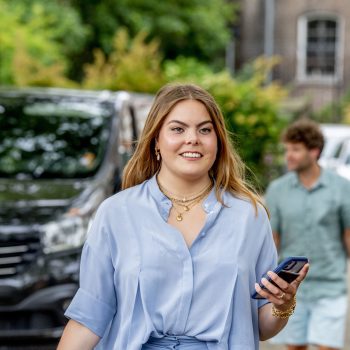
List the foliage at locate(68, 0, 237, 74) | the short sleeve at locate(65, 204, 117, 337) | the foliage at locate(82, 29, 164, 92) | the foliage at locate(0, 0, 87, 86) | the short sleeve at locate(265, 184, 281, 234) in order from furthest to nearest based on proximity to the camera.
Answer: the foliage at locate(68, 0, 237, 74) < the foliage at locate(0, 0, 87, 86) < the foliage at locate(82, 29, 164, 92) < the short sleeve at locate(265, 184, 281, 234) < the short sleeve at locate(65, 204, 117, 337)

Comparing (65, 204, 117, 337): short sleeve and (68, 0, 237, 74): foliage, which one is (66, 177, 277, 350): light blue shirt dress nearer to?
(65, 204, 117, 337): short sleeve

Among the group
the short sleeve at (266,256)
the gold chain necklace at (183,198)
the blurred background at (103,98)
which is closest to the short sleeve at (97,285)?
the gold chain necklace at (183,198)

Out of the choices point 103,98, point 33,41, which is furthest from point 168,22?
point 103,98

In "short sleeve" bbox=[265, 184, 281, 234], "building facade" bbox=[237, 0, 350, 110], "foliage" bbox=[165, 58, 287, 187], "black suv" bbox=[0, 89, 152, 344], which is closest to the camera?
"short sleeve" bbox=[265, 184, 281, 234]

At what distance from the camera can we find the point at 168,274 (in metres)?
3.16

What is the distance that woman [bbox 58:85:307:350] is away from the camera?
3148 millimetres

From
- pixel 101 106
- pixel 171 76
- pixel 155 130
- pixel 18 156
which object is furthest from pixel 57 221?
pixel 171 76

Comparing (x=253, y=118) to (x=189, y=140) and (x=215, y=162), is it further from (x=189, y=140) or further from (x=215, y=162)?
(x=189, y=140)

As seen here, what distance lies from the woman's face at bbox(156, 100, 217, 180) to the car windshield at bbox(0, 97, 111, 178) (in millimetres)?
3952

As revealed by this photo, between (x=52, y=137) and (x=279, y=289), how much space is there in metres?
4.79

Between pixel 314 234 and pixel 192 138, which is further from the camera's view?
pixel 314 234

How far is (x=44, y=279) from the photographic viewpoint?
639 centimetres

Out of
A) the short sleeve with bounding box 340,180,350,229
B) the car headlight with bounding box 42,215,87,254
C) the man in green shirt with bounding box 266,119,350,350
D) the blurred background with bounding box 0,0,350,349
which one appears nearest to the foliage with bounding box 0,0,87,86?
the blurred background with bounding box 0,0,350,349

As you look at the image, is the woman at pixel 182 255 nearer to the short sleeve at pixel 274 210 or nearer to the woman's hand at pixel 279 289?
the woman's hand at pixel 279 289
